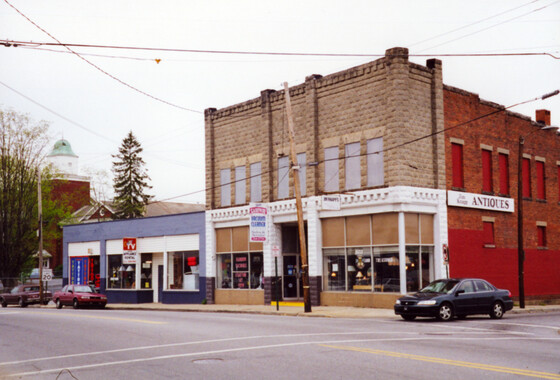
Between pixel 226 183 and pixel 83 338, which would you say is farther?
pixel 226 183

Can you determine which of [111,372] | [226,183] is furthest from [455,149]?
[111,372]

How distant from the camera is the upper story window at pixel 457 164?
2989 centimetres

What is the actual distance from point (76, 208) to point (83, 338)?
7162cm

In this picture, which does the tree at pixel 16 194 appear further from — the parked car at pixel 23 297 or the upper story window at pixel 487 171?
the upper story window at pixel 487 171

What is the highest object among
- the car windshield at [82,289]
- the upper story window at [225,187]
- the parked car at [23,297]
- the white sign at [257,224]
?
the upper story window at [225,187]

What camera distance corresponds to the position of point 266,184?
33812mm

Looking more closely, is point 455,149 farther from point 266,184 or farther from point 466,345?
point 466,345

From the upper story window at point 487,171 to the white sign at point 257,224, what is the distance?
11.0 meters

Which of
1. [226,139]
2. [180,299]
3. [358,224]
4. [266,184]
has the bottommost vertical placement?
[180,299]

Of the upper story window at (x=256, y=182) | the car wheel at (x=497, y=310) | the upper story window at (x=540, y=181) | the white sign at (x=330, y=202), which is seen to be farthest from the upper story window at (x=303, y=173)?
the upper story window at (x=540, y=181)

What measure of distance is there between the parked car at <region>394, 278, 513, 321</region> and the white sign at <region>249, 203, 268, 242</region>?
10616 mm

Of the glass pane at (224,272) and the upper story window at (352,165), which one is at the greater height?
the upper story window at (352,165)

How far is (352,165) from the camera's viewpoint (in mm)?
29688

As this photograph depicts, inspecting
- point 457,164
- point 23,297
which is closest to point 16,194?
point 23,297
